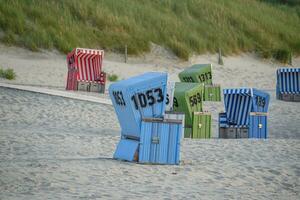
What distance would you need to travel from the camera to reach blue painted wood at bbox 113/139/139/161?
1158 cm

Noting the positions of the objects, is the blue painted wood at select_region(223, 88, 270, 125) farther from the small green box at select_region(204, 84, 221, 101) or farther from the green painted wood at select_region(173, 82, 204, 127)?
the small green box at select_region(204, 84, 221, 101)

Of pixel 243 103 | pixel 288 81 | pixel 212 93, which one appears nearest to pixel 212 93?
pixel 212 93

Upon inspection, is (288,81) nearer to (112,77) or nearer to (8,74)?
(112,77)

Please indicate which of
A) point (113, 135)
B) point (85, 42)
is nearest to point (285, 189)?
point (113, 135)

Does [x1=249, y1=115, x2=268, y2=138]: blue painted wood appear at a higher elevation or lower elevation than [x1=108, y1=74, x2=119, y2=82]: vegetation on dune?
lower

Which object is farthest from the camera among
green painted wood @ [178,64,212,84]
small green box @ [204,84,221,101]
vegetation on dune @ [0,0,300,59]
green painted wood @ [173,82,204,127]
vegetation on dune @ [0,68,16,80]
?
vegetation on dune @ [0,0,300,59]

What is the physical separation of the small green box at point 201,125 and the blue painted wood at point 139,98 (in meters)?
4.70

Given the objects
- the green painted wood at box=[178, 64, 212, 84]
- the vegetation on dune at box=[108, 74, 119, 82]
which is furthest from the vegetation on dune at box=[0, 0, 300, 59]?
the green painted wood at box=[178, 64, 212, 84]

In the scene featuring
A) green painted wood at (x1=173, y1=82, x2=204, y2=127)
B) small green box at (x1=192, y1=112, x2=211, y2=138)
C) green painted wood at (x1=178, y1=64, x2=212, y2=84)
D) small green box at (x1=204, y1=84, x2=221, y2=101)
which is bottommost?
small green box at (x1=192, y1=112, x2=211, y2=138)

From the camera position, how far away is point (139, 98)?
11.4 m

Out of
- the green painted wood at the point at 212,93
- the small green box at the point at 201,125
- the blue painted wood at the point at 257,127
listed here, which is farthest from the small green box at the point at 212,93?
the small green box at the point at 201,125

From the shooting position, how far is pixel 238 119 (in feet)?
57.2

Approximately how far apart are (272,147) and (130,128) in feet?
11.9

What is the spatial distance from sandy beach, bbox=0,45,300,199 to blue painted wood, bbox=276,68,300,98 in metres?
2.98
